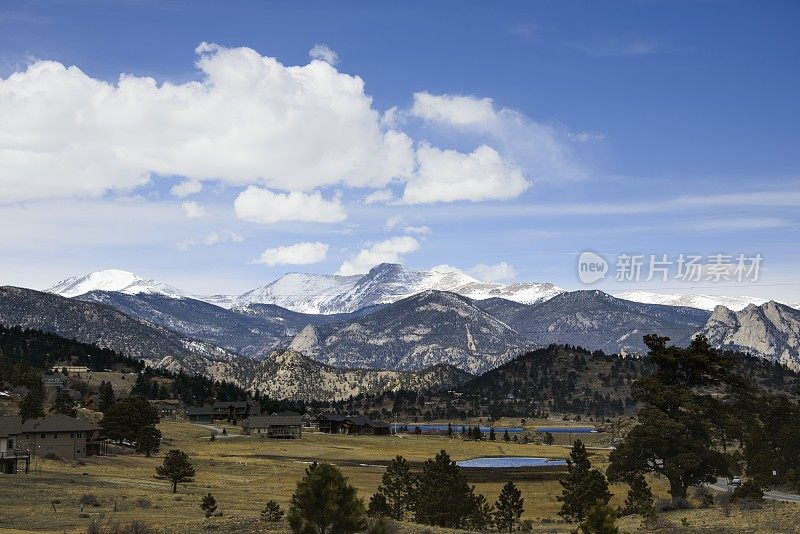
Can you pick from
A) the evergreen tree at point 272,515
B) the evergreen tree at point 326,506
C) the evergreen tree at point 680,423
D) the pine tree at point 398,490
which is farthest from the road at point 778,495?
the evergreen tree at point 326,506

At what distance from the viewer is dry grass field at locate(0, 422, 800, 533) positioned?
46969 mm

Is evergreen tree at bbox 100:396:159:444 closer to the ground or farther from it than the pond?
farther from it

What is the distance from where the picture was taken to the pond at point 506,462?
131500 mm

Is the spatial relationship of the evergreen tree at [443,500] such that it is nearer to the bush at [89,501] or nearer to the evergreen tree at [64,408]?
the bush at [89,501]

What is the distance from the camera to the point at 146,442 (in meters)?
113

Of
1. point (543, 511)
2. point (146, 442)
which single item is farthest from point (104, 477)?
point (543, 511)

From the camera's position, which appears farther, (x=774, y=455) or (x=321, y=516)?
(x=774, y=455)

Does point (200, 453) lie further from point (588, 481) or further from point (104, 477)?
point (588, 481)

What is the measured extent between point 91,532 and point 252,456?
313 feet

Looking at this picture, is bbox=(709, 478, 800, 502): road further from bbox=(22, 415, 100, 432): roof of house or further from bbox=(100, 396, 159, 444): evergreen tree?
bbox=(100, 396, 159, 444): evergreen tree

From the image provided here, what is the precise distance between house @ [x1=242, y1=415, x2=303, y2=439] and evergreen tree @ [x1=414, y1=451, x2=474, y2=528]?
13090 cm

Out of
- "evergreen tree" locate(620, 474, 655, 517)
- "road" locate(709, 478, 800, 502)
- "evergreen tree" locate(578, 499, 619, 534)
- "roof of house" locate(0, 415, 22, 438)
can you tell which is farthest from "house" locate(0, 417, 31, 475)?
"road" locate(709, 478, 800, 502)

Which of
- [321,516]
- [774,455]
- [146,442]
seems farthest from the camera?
[146,442]

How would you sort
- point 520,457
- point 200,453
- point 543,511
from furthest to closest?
point 520,457
point 200,453
point 543,511
